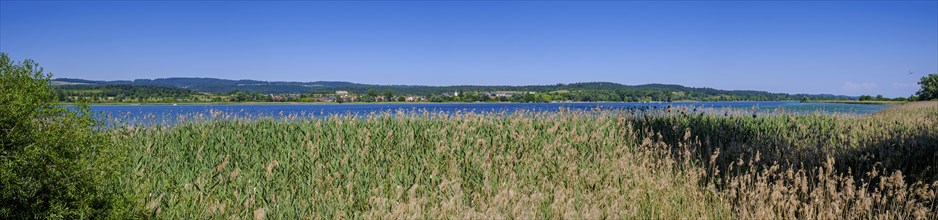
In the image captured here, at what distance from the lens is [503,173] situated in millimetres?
6977

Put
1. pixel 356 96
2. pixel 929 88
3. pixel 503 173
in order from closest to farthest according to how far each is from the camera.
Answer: pixel 503 173
pixel 929 88
pixel 356 96

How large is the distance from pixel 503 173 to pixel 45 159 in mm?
4390

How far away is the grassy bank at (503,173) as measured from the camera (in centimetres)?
536

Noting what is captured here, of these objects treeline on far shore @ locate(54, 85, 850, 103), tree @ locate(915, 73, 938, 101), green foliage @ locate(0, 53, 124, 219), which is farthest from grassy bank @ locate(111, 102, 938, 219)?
tree @ locate(915, 73, 938, 101)

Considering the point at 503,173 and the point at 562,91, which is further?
the point at 562,91

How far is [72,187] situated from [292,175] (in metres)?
3.16

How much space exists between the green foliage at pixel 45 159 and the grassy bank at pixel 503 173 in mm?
660

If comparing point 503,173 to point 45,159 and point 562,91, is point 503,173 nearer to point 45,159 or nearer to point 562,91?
point 45,159

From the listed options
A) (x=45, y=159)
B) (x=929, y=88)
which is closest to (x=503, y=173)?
(x=45, y=159)

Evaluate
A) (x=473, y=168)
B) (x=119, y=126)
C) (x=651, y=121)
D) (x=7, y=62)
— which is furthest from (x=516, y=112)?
(x=7, y=62)

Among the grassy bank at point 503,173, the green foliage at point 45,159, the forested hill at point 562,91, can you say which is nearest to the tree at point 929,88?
the forested hill at point 562,91

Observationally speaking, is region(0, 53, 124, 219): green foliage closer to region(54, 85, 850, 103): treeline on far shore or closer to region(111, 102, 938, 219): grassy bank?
region(111, 102, 938, 219): grassy bank

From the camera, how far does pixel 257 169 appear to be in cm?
746

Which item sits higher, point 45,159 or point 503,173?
point 45,159
